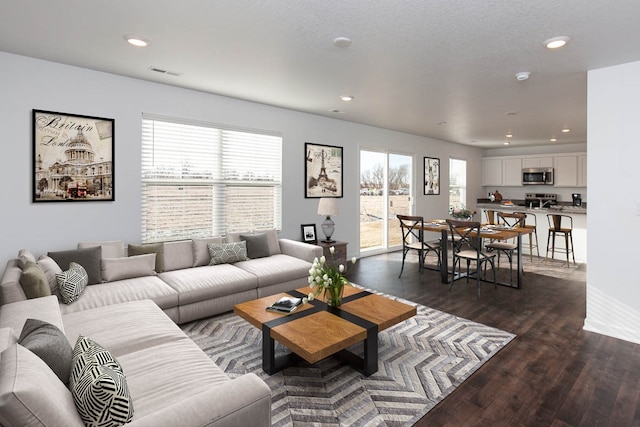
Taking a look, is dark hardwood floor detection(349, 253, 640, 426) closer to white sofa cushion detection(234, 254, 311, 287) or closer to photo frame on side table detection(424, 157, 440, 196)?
white sofa cushion detection(234, 254, 311, 287)

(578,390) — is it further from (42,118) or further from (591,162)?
(42,118)

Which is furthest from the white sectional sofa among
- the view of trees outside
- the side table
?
the view of trees outside

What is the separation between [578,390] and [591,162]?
221cm

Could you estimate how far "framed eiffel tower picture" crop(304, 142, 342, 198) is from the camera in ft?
18.9

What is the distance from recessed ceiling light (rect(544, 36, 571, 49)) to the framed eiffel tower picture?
355 cm

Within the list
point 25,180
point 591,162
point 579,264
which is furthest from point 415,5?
point 579,264

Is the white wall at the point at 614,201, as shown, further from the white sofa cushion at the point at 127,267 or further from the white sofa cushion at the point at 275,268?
the white sofa cushion at the point at 127,267

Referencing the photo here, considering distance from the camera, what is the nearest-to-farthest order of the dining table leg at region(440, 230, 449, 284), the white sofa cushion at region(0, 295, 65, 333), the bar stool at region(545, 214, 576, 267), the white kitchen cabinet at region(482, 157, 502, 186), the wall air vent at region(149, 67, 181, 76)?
the white sofa cushion at region(0, 295, 65, 333), the wall air vent at region(149, 67, 181, 76), the dining table leg at region(440, 230, 449, 284), the bar stool at region(545, 214, 576, 267), the white kitchen cabinet at region(482, 157, 502, 186)

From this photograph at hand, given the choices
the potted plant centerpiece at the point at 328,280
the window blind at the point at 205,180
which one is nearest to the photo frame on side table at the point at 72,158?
the window blind at the point at 205,180

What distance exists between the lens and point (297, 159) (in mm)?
5613

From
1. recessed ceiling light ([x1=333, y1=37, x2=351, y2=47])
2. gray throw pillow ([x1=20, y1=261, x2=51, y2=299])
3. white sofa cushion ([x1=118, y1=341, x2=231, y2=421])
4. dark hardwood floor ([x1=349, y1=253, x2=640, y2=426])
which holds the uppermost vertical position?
recessed ceiling light ([x1=333, y1=37, x2=351, y2=47])

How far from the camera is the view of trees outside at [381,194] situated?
688 centimetres

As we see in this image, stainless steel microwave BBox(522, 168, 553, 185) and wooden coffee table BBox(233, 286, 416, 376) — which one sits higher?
Answer: stainless steel microwave BBox(522, 168, 553, 185)

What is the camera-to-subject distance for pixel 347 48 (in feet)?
9.96
